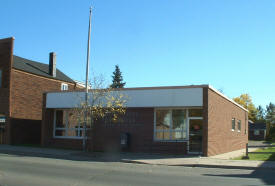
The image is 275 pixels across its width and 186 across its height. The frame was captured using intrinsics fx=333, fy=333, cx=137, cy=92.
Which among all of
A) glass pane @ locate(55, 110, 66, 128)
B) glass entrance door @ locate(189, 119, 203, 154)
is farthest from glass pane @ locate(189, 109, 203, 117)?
glass pane @ locate(55, 110, 66, 128)

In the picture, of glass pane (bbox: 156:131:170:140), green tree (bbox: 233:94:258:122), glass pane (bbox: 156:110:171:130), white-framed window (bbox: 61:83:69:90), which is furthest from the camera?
green tree (bbox: 233:94:258:122)

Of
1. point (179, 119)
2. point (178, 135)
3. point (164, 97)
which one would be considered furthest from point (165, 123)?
point (164, 97)

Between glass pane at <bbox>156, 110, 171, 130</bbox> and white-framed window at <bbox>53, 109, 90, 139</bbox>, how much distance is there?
5.88 m

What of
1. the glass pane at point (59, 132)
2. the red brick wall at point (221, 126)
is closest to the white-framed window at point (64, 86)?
the glass pane at point (59, 132)

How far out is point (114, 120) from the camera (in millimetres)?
21625

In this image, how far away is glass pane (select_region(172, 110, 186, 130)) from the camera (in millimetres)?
20469

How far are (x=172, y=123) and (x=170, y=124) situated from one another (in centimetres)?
14

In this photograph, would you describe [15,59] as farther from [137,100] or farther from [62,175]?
[62,175]

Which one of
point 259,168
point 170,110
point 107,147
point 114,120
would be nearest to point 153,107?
point 170,110

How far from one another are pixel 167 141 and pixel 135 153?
2.12m

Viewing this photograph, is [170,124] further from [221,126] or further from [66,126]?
[66,126]

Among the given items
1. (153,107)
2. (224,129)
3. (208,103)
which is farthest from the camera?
(224,129)

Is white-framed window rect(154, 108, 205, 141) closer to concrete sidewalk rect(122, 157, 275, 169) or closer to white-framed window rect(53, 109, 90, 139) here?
concrete sidewalk rect(122, 157, 275, 169)

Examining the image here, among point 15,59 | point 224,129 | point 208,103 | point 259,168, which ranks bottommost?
point 259,168
